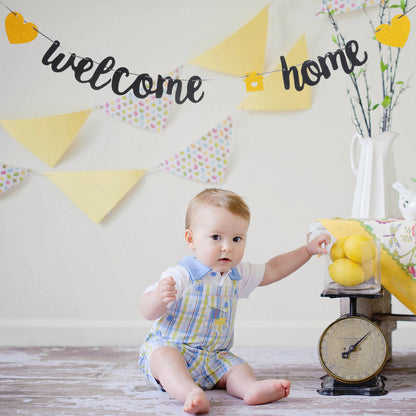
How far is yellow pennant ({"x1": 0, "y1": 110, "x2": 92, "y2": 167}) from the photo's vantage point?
82.7 inches

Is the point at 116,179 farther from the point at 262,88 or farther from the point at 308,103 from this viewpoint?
the point at 308,103

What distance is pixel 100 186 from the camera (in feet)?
6.93

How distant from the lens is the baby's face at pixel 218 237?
4.82 feet

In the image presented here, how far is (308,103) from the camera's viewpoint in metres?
2.08

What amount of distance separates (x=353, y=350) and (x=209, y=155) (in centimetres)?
93

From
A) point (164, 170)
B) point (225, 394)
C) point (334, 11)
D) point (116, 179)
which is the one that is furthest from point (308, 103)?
point (225, 394)

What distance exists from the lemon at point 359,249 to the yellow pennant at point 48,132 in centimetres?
113

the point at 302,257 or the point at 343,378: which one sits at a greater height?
the point at 302,257

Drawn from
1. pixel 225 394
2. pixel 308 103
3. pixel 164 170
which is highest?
pixel 308 103

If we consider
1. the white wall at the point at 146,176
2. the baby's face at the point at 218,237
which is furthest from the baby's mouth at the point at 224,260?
the white wall at the point at 146,176

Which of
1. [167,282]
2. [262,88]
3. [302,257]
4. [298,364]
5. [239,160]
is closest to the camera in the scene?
[167,282]

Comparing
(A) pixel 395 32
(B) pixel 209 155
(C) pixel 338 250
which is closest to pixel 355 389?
(C) pixel 338 250

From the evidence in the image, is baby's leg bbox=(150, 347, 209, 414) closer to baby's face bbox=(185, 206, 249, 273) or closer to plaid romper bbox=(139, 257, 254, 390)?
plaid romper bbox=(139, 257, 254, 390)

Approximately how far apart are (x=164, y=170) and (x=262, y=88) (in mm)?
463
